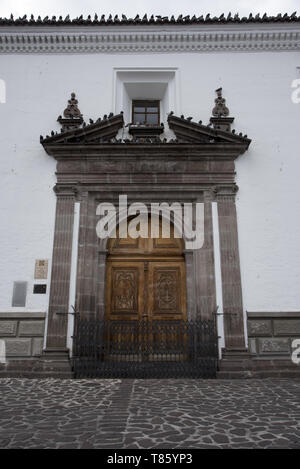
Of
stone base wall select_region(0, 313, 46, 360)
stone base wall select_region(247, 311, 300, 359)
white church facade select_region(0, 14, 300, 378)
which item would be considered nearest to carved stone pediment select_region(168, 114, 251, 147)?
white church facade select_region(0, 14, 300, 378)

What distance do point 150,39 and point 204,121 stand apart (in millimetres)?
2594

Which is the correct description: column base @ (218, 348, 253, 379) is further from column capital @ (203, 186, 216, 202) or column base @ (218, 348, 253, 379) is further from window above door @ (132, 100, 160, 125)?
window above door @ (132, 100, 160, 125)

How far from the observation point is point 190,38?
8.71 metres

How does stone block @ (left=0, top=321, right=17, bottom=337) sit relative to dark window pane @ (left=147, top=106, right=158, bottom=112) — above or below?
below

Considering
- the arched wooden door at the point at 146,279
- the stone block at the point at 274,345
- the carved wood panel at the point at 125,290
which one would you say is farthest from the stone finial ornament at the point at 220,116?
the stone block at the point at 274,345

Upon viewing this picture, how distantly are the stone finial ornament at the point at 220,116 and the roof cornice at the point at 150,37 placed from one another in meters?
1.52

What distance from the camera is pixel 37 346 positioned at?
22.5ft

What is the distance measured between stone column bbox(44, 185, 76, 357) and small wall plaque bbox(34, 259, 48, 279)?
16 centimetres

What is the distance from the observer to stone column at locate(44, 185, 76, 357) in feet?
22.3

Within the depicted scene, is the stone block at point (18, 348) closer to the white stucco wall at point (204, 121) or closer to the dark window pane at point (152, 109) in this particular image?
the white stucco wall at point (204, 121)

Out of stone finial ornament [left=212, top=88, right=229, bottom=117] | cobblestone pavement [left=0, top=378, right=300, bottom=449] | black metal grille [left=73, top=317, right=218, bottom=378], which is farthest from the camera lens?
stone finial ornament [left=212, top=88, right=229, bottom=117]
